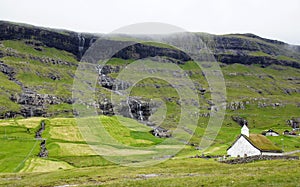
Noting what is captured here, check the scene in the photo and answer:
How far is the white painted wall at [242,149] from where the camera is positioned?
93.8m

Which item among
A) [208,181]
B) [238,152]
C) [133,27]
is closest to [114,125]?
[238,152]

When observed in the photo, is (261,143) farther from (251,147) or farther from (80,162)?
(80,162)

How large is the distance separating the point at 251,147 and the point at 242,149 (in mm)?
2914

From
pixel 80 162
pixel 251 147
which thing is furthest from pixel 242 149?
pixel 80 162

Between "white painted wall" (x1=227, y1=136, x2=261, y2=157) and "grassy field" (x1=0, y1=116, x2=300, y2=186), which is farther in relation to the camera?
"white painted wall" (x1=227, y1=136, x2=261, y2=157)

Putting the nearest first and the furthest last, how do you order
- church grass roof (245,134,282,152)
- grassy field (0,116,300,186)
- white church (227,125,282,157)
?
grassy field (0,116,300,186) → white church (227,125,282,157) → church grass roof (245,134,282,152)

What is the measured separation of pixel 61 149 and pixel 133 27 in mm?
95379

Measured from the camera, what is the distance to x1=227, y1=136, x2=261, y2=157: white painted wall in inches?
3694

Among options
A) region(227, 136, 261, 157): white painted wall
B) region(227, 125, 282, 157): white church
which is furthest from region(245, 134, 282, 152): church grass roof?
region(227, 136, 261, 157): white painted wall

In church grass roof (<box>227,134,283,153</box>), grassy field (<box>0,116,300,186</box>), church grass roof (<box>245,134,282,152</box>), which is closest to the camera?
grassy field (<box>0,116,300,186</box>)

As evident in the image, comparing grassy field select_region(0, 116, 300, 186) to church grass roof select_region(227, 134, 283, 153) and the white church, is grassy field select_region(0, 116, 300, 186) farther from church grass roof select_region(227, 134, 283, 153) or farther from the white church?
church grass roof select_region(227, 134, 283, 153)

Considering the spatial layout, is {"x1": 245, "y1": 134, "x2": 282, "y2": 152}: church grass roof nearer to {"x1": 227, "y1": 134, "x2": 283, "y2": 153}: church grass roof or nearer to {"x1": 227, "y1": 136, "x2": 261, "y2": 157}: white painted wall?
{"x1": 227, "y1": 134, "x2": 283, "y2": 153}: church grass roof

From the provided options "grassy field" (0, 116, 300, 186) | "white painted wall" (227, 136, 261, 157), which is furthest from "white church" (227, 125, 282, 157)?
"grassy field" (0, 116, 300, 186)

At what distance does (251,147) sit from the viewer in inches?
3720
